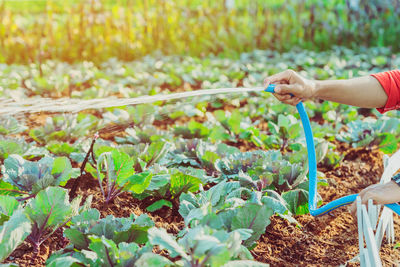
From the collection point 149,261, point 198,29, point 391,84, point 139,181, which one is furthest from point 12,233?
point 198,29

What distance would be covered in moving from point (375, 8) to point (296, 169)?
238 inches

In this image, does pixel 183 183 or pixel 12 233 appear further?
pixel 183 183

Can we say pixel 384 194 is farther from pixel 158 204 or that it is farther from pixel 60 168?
pixel 60 168

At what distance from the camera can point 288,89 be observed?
1.74 m

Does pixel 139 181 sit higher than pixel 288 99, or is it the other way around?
pixel 288 99

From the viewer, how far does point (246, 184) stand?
191 cm

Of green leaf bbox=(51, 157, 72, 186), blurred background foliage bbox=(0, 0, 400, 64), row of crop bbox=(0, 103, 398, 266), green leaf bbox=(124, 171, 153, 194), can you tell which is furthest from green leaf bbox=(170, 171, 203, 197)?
blurred background foliage bbox=(0, 0, 400, 64)

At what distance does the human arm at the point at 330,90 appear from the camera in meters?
1.76

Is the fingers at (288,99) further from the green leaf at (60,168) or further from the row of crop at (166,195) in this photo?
the green leaf at (60,168)

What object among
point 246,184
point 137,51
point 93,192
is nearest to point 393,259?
point 246,184

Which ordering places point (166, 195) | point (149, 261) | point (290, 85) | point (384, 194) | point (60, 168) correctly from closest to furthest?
point (149, 261), point (384, 194), point (290, 85), point (60, 168), point (166, 195)

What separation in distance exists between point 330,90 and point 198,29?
524 cm

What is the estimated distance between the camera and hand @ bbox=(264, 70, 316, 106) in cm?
173

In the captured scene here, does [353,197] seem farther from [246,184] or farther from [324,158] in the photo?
[324,158]
